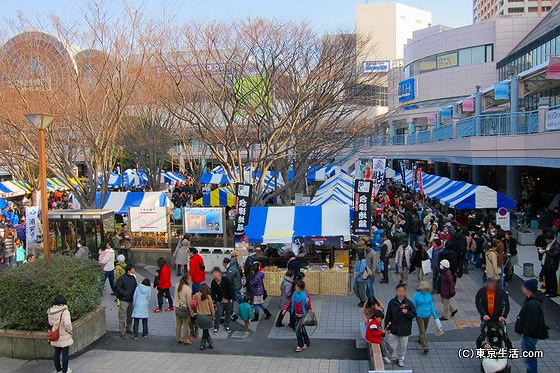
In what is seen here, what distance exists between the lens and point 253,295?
1053cm

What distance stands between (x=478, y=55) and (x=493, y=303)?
42.5 metres

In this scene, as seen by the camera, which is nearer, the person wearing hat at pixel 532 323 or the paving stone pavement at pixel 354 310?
the person wearing hat at pixel 532 323

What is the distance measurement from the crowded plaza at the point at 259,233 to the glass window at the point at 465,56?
43.7 ft

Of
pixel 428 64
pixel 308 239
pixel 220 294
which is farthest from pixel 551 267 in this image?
pixel 428 64

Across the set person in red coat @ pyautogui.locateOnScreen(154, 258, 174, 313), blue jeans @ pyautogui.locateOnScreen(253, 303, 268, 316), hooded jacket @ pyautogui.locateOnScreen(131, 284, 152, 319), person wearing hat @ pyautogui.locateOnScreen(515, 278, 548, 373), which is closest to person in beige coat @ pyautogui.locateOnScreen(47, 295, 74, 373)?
hooded jacket @ pyautogui.locateOnScreen(131, 284, 152, 319)

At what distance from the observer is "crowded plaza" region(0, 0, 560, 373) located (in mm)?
8641

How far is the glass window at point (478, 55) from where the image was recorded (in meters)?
44.9

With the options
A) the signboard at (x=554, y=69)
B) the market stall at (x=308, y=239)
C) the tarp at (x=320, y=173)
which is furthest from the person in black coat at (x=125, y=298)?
the tarp at (x=320, y=173)

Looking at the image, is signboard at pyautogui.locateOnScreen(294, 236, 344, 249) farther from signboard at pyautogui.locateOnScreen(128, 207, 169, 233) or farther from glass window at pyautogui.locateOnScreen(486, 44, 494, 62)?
glass window at pyautogui.locateOnScreen(486, 44, 494, 62)

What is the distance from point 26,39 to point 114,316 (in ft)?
36.6

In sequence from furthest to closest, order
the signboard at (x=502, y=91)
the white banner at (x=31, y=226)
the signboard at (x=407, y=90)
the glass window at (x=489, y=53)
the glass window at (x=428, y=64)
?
the signboard at (x=407, y=90) → the glass window at (x=428, y=64) → the glass window at (x=489, y=53) → the signboard at (x=502, y=91) → the white banner at (x=31, y=226)

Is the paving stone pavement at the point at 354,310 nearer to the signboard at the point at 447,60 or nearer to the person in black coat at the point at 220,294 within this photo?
the person in black coat at the point at 220,294

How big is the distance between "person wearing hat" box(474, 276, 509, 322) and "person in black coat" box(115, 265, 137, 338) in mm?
6140

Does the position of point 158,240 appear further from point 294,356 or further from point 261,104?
point 294,356
